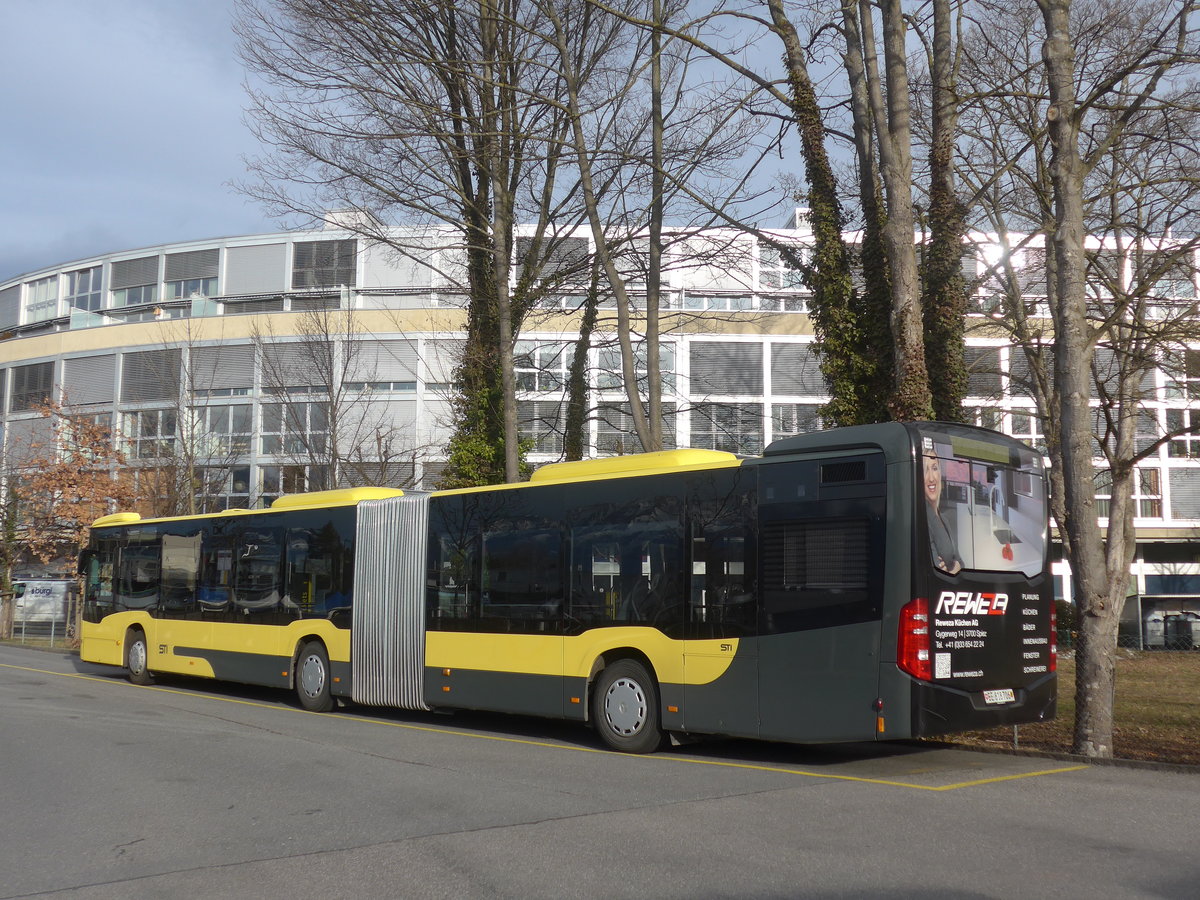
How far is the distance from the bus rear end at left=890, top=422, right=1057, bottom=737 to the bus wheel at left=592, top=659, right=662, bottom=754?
300 centimetres

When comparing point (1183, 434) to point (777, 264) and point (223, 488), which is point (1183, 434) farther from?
point (223, 488)

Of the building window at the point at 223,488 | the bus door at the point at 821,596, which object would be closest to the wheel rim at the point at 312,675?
the bus door at the point at 821,596

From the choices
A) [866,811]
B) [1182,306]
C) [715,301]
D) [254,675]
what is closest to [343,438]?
[715,301]

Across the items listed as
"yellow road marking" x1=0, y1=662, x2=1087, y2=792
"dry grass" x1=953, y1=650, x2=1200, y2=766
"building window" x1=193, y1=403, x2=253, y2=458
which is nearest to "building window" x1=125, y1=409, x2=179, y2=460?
"building window" x1=193, y1=403, x2=253, y2=458

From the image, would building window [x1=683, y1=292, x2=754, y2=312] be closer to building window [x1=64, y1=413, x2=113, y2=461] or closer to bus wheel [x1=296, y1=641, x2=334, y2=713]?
building window [x1=64, y1=413, x2=113, y2=461]

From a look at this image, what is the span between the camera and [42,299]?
5925 cm

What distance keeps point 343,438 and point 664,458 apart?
2445cm

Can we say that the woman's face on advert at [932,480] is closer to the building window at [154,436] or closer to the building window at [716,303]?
the building window at [154,436]

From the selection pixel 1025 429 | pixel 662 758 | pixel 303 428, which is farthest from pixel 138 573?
pixel 1025 429

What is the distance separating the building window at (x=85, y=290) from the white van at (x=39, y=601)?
1966 centimetres

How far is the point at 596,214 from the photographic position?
18859 millimetres

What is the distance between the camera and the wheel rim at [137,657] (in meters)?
20.2

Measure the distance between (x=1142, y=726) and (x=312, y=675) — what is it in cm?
1080

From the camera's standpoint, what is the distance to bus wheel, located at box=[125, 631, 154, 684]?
2016 cm
